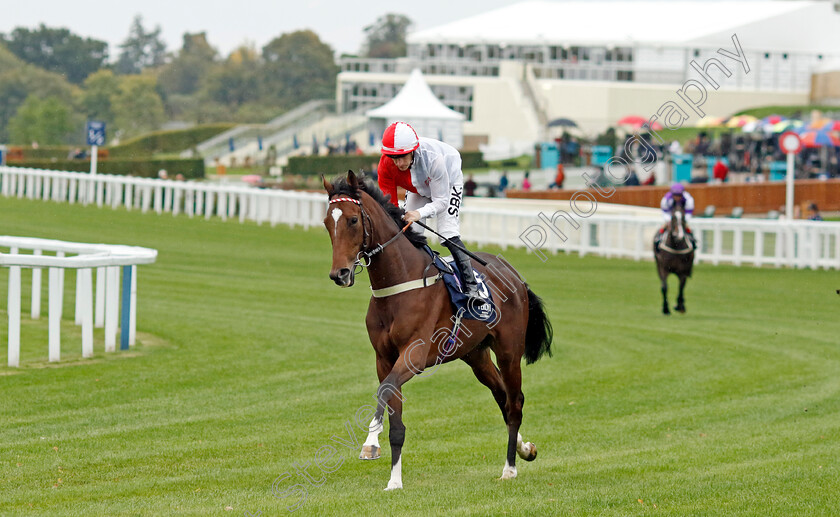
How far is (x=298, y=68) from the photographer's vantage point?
103m

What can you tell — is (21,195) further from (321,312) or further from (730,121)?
(730,121)

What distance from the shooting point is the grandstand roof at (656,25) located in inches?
2793

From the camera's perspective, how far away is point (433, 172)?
7.36 m

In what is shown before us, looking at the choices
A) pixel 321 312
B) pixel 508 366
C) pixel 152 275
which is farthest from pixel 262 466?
pixel 152 275

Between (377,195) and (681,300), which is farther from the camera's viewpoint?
(681,300)

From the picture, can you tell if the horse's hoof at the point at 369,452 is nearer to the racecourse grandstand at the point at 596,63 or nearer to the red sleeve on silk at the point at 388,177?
the red sleeve on silk at the point at 388,177

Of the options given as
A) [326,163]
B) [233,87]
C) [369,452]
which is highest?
[233,87]

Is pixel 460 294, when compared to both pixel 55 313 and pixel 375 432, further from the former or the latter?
pixel 55 313

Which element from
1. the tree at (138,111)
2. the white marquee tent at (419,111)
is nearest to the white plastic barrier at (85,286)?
the white marquee tent at (419,111)

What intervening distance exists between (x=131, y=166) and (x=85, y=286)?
3090 cm

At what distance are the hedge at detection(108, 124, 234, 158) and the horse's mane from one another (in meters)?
56.9

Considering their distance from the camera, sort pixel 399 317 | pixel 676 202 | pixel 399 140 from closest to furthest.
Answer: pixel 399 317
pixel 399 140
pixel 676 202

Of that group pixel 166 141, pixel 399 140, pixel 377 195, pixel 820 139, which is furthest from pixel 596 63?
pixel 377 195

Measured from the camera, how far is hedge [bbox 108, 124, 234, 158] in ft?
208
